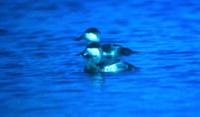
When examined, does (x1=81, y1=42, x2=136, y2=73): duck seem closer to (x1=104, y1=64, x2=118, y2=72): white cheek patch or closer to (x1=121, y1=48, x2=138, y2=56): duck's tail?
(x1=104, y1=64, x2=118, y2=72): white cheek patch

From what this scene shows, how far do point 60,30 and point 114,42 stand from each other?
1.66 metres

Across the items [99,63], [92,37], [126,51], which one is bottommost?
[99,63]

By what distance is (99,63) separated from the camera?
44.5 feet

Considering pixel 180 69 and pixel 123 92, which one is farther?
pixel 180 69

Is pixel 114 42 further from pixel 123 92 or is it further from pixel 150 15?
pixel 123 92

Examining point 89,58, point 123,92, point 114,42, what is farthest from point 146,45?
point 123,92

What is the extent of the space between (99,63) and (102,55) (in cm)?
51

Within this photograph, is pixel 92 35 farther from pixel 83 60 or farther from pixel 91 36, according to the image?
pixel 83 60

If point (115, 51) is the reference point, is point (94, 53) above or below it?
Result: below

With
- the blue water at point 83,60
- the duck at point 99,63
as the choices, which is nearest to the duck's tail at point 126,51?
the blue water at point 83,60

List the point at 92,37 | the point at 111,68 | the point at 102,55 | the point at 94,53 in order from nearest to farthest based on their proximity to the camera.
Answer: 1. the point at 111,68
2. the point at 94,53
3. the point at 102,55
4. the point at 92,37

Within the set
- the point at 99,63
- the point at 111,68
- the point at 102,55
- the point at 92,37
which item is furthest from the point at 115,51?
the point at 111,68

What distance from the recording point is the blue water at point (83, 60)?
36.0 ft

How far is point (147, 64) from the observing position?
536 inches
